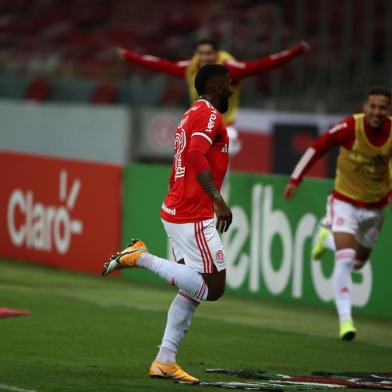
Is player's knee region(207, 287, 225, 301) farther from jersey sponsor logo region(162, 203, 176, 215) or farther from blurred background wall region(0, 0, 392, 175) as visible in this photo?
blurred background wall region(0, 0, 392, 175)

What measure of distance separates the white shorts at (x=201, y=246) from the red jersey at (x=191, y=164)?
0.16 feet

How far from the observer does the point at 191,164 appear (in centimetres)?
768

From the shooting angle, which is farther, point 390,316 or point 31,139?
point 31,139

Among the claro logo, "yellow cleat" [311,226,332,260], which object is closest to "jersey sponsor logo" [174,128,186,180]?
"yellow cleat" [311,226,332,260]

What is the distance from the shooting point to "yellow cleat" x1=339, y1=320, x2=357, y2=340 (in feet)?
34.9

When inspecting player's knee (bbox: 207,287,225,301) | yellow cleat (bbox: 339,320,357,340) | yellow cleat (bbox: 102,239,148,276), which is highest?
yellow cleat (bbox: 102,239,148,276)

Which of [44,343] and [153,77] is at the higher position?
[153,77]

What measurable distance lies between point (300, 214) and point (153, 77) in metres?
11.5

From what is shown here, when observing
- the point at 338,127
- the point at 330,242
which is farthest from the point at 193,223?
the point at 330,242

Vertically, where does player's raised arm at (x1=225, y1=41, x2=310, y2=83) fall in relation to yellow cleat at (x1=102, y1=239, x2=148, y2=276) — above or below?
above

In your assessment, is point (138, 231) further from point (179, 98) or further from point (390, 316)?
point (179, 98)

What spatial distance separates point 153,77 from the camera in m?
24.3

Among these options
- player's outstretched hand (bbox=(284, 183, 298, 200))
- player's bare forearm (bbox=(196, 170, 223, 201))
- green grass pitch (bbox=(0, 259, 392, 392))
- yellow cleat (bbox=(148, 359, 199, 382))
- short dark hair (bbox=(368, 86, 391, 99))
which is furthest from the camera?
player's outstretched hand (bbox=(284, 183, 298, 200))

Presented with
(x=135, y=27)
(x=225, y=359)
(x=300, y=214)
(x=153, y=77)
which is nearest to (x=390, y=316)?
(x=300, y=214)
